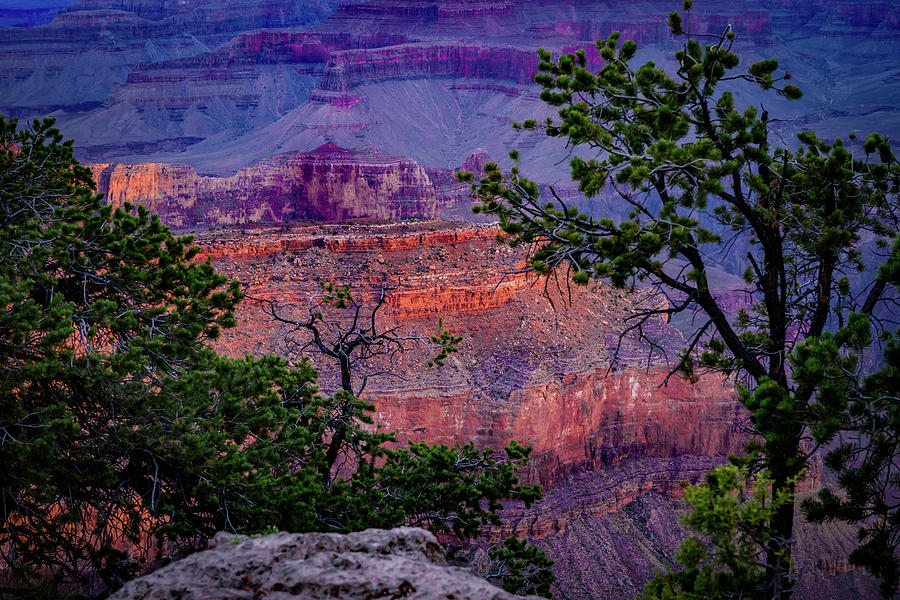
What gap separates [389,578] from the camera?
6555mm

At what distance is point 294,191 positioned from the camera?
66812 millimetres

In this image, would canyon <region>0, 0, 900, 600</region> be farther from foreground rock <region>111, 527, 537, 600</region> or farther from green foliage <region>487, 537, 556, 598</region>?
foreground rock <region>111, 527, 537, 600</region>

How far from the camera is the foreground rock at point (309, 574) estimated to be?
21.2 feet

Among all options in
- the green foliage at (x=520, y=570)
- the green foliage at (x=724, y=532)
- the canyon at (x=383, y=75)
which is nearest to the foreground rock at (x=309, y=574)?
the green foliage at (x=724, y=532)

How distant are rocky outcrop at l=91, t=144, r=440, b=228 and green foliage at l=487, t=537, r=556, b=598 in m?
51.8

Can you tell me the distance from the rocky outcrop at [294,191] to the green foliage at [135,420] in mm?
50756

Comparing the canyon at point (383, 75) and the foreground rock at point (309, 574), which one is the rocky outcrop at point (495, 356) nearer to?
the foreground rock at point (309, 574)

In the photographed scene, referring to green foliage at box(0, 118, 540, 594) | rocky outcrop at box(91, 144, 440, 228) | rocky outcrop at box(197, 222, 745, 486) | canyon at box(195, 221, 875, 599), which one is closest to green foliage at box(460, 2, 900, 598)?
green foliage at box(0, 118, 540, 594)

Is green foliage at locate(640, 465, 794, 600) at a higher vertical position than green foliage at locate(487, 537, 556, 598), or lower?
higher

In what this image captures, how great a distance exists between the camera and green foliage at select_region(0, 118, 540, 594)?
430 inches

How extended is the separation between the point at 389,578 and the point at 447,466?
25.7ft

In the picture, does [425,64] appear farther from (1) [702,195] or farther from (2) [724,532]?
(2) [724,532]

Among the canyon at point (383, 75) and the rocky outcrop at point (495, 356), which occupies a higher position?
the canyon at point (383, 75)

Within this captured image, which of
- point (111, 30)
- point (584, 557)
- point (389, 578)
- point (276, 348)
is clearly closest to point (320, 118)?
point (111, 30)
